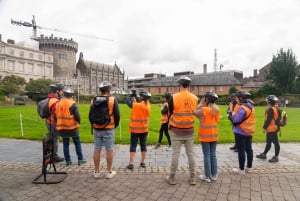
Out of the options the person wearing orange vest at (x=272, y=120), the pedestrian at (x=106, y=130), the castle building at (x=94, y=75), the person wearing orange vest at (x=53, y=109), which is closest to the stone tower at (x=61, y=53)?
the castle building at (x=94, y=75)

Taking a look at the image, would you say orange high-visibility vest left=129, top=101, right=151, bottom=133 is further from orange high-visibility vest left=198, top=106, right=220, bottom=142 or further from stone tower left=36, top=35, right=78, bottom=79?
stone tower left=36, top=35, right=78, bottom=79

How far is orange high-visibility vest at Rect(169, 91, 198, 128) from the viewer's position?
16.1 ft

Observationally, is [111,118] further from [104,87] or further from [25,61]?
[25,61]

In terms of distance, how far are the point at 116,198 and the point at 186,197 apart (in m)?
1.32

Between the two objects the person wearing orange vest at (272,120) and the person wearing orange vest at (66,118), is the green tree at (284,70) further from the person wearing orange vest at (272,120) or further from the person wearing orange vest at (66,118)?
the person wearing orange vest at (66,118)

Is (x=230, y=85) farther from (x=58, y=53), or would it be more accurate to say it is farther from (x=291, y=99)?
(x=58, y=53)

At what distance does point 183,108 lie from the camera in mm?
4922

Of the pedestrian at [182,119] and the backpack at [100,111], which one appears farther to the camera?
the backpack at [100,111]

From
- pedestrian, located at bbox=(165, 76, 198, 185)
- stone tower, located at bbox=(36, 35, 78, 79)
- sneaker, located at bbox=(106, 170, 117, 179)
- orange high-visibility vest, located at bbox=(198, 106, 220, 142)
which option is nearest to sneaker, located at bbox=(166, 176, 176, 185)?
pedestrian, located at bbox=(165, 76, 198, 185)

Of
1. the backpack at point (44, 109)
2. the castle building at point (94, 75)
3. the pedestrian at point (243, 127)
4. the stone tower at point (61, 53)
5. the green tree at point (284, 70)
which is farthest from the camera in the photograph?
the castle building at point (94, 75)

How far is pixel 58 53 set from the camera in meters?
85.5

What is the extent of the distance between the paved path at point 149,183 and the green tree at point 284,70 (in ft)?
161

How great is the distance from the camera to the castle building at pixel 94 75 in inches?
3351

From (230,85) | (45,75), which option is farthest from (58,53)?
(230,85)
